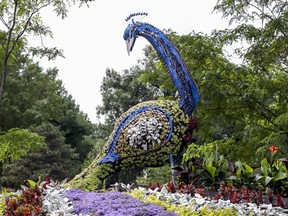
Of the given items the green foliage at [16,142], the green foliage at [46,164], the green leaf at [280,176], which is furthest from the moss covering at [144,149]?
the green foliage at [46,164]

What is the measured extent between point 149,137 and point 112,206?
1.69m

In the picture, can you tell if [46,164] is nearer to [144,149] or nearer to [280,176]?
[144,149]

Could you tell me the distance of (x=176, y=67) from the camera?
6.16m

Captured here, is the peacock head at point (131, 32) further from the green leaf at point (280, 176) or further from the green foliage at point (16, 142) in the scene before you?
the green foliage at point (16, 142)

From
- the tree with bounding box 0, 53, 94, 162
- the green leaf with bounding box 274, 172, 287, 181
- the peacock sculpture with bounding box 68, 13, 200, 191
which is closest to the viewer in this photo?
the green leaf with bounding box 274, 172, 287, 181

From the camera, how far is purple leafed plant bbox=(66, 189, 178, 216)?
3867 mm

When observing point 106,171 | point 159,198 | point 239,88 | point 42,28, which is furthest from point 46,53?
point 159,198

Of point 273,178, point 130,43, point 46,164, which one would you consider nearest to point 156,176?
point 46,164

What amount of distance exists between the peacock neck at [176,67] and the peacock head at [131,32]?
60mm

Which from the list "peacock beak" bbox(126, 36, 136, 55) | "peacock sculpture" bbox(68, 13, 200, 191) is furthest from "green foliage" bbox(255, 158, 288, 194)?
"peacock beak" bbox(126, 36, 136, 55)

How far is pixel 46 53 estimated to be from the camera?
35.8 feet

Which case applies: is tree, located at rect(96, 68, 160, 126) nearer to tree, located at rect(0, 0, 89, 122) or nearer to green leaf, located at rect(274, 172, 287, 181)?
tree, located at rect(0, 0, 89, 122)

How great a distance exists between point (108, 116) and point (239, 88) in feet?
44.2

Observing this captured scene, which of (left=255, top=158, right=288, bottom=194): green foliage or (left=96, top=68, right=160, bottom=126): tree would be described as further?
(left=96, top=68, right=160, bottom=126): tree
